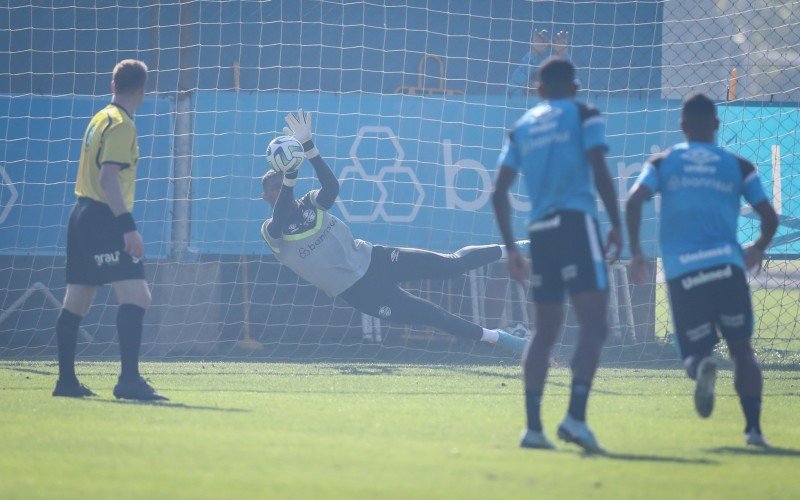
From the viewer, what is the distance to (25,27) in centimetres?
1430

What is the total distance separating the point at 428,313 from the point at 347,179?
2.38 m

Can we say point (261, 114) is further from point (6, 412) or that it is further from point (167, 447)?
point (167, 447)

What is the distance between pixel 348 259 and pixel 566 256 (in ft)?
18.1

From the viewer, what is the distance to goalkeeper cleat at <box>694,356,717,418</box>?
6.22 m

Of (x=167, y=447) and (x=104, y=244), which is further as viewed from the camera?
(x=104, y=244)

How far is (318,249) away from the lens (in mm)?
11297

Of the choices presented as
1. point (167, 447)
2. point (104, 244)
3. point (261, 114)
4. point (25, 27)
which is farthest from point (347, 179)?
point (167, 447)

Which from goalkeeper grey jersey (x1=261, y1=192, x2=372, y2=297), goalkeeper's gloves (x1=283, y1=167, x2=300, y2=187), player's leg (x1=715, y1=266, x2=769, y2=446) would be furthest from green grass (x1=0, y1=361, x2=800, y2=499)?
goalkeeper's gloves (x1=283, y1=167, x2=300, y2=187)

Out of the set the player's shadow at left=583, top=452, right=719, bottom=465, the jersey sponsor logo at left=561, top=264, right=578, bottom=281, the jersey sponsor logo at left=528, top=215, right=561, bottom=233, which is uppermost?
the jersey sponsor logo at left=528, top=215, right=561, bottom=233

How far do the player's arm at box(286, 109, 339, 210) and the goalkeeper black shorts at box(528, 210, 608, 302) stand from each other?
5200mm

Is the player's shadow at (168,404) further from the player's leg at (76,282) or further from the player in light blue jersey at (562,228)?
the player in light blue jersey at (562,228)

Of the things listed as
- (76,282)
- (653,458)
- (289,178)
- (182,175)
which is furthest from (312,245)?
(653,458)

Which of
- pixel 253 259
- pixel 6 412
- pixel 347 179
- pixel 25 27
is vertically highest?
pixel 25 27

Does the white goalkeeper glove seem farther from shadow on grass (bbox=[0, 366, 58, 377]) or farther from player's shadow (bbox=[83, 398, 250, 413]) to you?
player's shadow (bbox=[83, 398, 250, 413])
